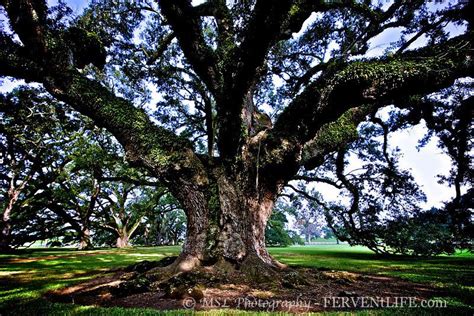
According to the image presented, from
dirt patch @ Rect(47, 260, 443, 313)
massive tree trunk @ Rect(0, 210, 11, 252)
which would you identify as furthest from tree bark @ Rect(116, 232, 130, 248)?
dirt patch @ Rect(47, 260, 443, 313)

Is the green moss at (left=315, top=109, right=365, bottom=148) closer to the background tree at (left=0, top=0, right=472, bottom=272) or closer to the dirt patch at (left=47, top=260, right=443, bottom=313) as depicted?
the background tree at (left=0, top=0, right=472, bottom=272)

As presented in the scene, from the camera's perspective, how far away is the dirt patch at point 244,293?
3486 mm

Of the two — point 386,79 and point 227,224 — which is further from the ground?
point 386,79

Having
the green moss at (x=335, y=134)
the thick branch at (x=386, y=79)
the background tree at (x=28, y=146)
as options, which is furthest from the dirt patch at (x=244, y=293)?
the background tree at (x=28, y=146)

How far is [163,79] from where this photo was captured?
10.1 m

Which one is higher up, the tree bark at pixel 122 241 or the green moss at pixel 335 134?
the green moss at pixel 335 134

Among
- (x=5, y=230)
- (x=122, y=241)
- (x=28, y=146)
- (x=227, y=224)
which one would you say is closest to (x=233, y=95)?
(x=227, y=224)

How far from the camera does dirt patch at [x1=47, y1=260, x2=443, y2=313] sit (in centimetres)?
349

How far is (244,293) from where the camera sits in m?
4.00

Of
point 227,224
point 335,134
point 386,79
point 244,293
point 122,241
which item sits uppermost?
point 386,79

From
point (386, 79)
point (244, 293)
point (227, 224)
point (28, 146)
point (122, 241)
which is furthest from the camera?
point (122, 241)

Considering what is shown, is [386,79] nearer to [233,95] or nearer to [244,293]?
[233,95]

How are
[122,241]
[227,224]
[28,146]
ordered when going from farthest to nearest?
1. [122,241]
2. [28,146]
3. [227,224]

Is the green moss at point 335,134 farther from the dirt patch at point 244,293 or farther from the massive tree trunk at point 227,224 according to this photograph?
the dirt patch at point 244,293
